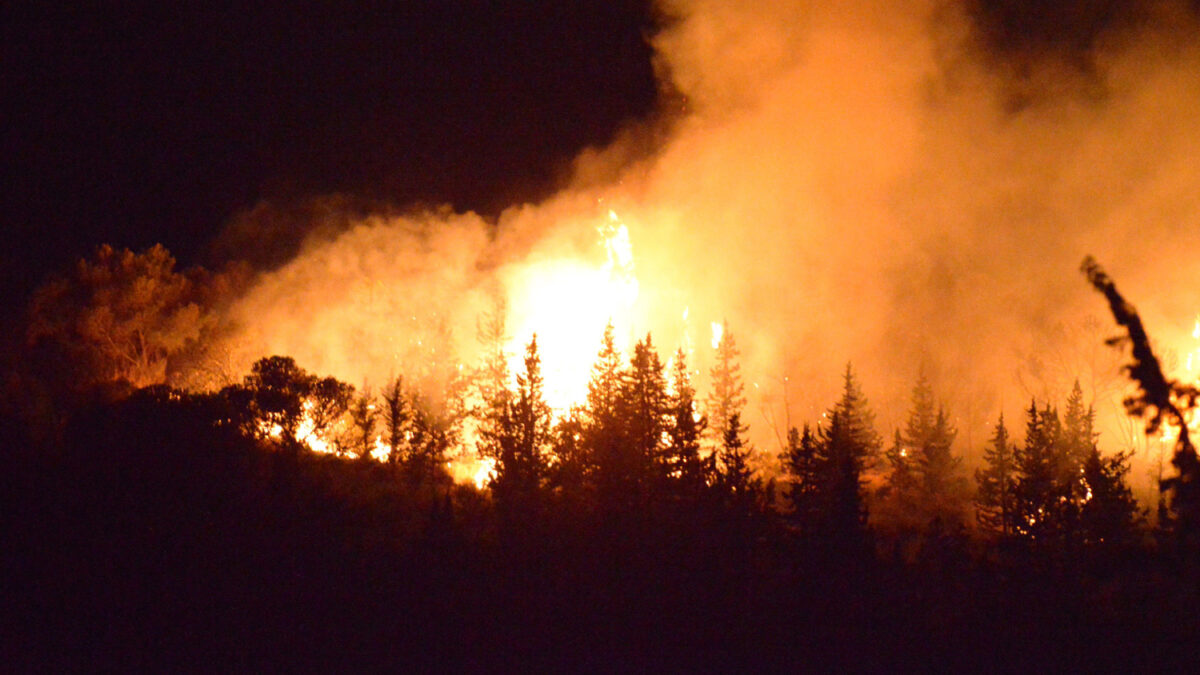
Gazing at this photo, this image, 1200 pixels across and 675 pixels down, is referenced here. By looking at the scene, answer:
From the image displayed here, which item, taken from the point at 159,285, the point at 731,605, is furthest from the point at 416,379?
the point at 731,605

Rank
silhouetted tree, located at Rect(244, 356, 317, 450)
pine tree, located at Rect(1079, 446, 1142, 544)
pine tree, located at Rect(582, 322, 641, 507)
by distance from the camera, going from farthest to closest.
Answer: silhouetted tree, located at Rect(244, 356, 317, 450), pine tree, located at Rect(1079, 446, 1142, 544), pine tree, located at Rect(582, 322, 641, 507)

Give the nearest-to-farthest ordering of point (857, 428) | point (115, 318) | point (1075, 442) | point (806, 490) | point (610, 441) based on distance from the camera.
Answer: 1. point (610, 441)
2. point (806, 490)
3. point (1075, 442)
4. point (115, 318)
5. point (857, 428)

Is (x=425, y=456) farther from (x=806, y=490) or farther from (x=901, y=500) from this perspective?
(x=901, y=500)

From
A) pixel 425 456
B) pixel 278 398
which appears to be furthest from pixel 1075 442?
pixel 278 398

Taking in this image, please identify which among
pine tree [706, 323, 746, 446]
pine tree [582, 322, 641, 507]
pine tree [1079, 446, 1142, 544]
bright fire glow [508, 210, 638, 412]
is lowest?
pine tree [1079, 446, 1142, 544]

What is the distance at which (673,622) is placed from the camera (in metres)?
10.3

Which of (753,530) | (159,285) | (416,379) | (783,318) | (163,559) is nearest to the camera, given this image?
(163,559)

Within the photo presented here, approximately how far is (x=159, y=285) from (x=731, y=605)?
134ft

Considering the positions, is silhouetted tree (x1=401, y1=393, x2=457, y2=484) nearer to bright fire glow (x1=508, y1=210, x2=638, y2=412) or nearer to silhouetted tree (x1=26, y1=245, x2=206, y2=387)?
silhouetted tree (x1=26, y1=245, x2=206, y2=387)

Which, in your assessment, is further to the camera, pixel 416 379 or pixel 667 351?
pixel 667 351

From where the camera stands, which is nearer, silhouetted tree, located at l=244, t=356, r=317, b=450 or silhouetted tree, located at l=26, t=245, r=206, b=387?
silhouetted tree, located at l=244, t=356, r=317, b=450

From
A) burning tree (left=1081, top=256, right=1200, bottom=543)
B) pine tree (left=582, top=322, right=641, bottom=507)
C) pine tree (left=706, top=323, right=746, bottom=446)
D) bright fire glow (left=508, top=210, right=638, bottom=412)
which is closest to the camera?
burning tree (left=1081, top=256, right=1200, bottom=543)

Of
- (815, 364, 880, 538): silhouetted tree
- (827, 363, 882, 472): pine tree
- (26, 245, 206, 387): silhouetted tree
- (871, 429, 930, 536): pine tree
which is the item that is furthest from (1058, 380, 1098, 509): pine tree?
(26, 245, 206, 387): silhouetted tree

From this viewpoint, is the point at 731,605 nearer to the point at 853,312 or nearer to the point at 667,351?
→ the point at 667,351
